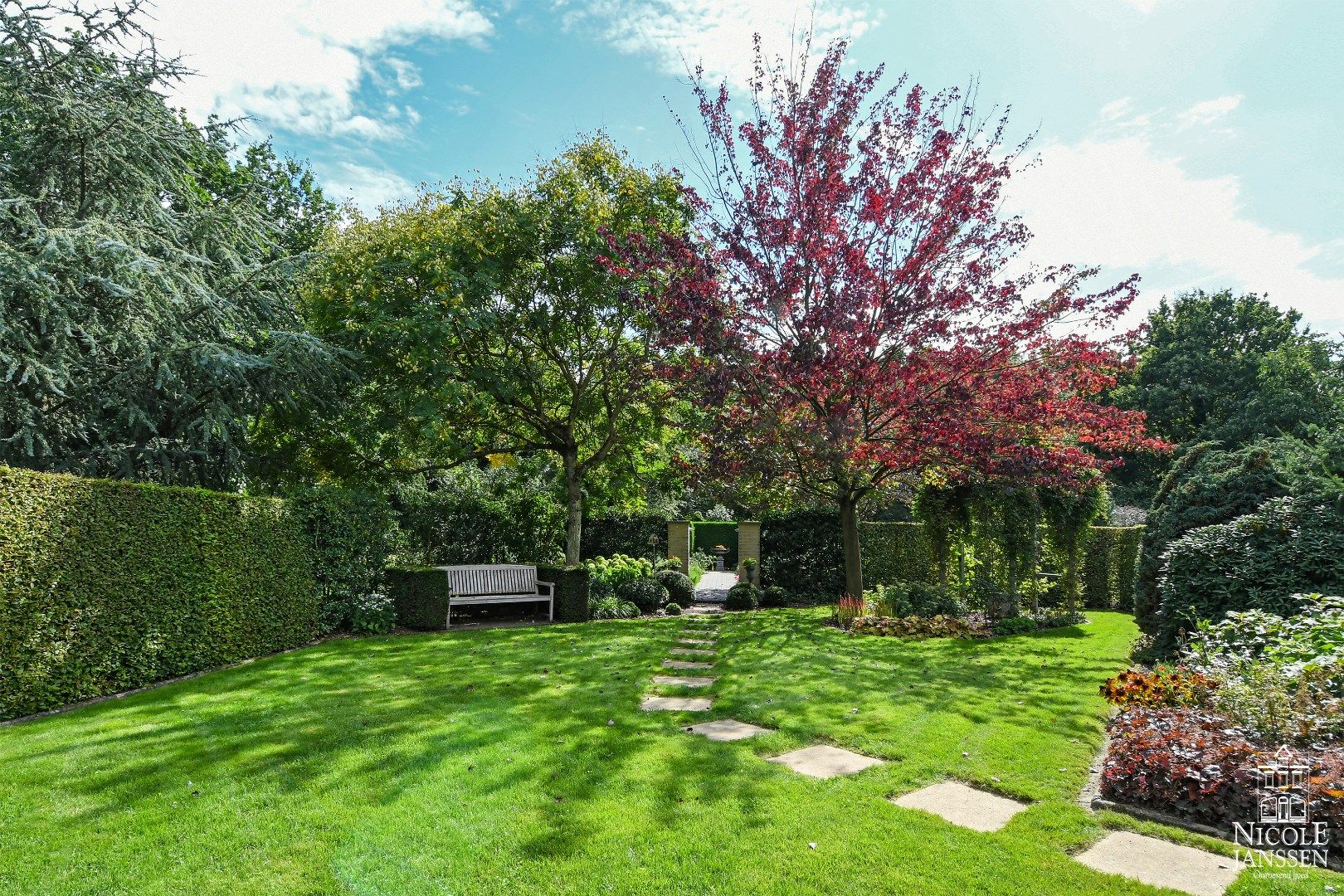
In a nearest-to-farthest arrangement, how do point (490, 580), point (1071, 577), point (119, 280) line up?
1. point (119, 280)
2. point (490, 580)
3. point (1071, 577)

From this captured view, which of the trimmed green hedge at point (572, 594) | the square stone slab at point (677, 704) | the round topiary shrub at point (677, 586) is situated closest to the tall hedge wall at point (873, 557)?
the round topiary shrub at point (677, 586)

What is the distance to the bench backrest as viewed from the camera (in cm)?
1167

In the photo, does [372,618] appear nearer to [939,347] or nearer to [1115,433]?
[939,347]

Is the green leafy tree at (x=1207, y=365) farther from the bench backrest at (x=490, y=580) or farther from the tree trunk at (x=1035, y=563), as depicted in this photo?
the bench backrest at (x=490, y=580)

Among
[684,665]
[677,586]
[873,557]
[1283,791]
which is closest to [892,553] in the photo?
[873,557]

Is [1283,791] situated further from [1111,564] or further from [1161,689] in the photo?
[1111,564]

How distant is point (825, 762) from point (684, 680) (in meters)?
2.68

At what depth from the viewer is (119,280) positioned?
759 cm

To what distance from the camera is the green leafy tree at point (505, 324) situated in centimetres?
1146

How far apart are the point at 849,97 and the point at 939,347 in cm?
421

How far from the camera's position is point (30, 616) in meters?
5.73

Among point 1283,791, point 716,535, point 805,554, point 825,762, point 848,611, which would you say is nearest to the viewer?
point 1283,791
